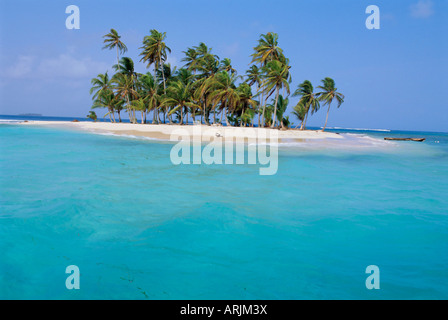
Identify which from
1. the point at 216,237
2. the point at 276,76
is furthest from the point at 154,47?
the point at 216,237

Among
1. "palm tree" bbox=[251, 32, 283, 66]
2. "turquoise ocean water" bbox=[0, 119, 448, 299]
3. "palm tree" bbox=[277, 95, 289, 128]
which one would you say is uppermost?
"palm tree" bbox=[251, 32, 283, 66]

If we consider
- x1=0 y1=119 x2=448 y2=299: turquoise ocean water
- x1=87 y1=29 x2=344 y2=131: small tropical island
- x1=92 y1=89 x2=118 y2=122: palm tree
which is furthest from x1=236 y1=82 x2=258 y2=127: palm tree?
x1=0 y1=119 x2=448 y2=299: turquoise ocean water

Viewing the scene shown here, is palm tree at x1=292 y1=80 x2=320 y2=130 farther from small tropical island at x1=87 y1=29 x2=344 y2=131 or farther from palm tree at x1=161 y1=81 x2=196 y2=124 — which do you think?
palm tree at x1=161 y1=81 x2=196 y2=124

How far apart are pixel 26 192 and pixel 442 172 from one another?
17.0 metres

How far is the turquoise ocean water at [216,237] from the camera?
3338 mm

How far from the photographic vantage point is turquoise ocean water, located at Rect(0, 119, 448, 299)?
3338 millimetres

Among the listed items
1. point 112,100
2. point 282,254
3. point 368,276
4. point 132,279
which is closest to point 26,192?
point 132,279

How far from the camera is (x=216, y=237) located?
470 centimetres

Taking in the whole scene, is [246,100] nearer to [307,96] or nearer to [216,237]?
[307,96]

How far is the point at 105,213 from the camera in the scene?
551 centimetres

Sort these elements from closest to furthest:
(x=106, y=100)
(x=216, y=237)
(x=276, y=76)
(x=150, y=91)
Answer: (x=216, y=237), (x=276, y=76), (x=150, y=91), (x=106, y=100)

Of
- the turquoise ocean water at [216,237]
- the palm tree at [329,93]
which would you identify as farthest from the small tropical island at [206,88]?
the turquoise ocean water at [216,237]

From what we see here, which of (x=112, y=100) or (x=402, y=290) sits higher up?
(x=112, y=100)
